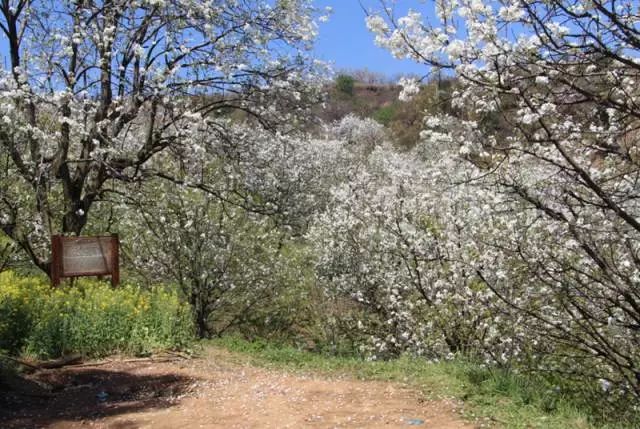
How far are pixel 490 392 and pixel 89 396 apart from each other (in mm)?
3852

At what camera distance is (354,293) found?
11.1 meters

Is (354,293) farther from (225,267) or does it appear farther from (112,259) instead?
(112,259)

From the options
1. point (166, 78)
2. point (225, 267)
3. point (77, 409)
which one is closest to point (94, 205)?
point (225, 267)

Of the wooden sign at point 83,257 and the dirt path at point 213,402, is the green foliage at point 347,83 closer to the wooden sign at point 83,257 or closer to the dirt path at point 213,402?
the wooden sign at point 83,257

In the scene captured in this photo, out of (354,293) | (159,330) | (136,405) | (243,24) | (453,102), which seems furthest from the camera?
(354,293)

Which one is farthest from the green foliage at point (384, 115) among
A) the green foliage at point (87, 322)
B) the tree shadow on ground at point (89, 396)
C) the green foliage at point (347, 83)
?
the tree shadow on ground at point (89, 396)

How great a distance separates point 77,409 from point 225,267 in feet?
18.2

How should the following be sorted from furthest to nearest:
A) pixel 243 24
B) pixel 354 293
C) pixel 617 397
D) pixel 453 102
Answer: pixel 354 293 → pixel 243 24 → pixel 617 397 → pixel 453 102

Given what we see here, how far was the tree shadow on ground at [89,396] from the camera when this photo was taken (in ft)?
19.8

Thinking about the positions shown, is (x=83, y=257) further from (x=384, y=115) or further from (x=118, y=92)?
(x=384, y=115)

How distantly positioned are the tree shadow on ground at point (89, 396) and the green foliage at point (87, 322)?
0.59 meters

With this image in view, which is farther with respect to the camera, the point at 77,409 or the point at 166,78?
the point at 166,78

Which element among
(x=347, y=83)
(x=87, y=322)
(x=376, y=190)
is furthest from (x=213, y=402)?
(x=347, y=83)

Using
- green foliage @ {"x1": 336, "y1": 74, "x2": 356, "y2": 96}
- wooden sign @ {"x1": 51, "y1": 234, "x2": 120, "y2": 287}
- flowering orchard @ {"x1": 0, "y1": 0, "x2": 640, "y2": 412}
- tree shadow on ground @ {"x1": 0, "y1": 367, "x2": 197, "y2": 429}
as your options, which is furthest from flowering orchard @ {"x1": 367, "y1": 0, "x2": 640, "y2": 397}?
green foliage @ {"x1": 336, "y1": 74, "x2": 356, "y2": 96}
